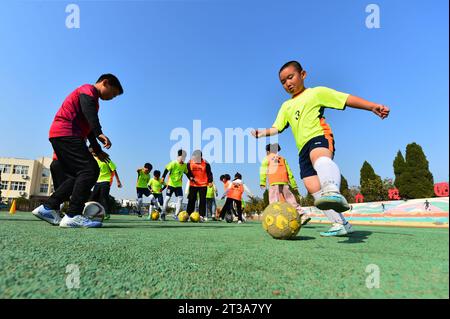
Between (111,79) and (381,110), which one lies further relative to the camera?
(111,79)

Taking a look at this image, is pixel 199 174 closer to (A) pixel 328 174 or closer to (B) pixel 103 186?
(B) pixel 103 186

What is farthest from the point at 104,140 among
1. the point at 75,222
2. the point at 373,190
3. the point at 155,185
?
the point at 373,190

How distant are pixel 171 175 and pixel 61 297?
9.37 meters

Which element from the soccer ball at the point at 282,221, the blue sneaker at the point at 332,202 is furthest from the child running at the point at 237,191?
the blue sneaker at the point at 332,202

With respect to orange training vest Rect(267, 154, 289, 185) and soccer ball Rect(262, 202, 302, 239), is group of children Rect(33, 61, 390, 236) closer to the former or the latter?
soccer ball Rect(262, 202, 302, 239)

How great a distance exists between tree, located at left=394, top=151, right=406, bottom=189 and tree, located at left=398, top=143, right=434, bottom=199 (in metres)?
0.75

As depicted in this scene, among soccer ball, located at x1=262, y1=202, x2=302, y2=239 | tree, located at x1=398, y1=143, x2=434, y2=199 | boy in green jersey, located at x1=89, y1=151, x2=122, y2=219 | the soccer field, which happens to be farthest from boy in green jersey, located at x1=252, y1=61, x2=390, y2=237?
tree, located at x1=398, y1=143, x2=434, y2=199

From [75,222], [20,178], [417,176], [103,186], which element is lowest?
[75,222]

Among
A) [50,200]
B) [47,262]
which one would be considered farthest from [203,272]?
[50,200]

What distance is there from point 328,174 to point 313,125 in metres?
0.91

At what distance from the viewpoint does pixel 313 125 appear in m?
3.38

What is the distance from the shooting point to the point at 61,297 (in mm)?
980
